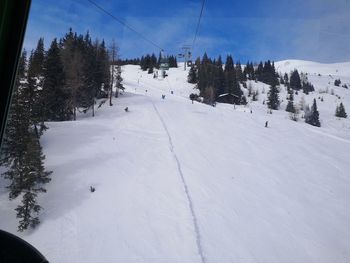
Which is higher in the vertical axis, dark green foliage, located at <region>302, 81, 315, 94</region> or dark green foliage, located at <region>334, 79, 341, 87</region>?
dark green foliage, located at <region>334, 79, 341, 87</region>

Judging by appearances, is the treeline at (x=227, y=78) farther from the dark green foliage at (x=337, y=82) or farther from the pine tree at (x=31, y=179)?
the pine tree at (x=31, y=179)

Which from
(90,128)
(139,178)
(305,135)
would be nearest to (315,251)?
(139,178)

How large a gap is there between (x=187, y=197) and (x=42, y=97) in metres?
7.18

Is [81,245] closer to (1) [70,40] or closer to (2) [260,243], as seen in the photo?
(2) [260,243]

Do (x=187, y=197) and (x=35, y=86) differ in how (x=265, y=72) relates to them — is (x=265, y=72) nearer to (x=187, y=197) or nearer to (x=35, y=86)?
(x=187, y=197)

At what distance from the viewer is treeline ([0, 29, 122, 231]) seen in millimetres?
6139

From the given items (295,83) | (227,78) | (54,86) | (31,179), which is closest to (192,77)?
(227,78)

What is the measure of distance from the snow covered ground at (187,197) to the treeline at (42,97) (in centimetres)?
56

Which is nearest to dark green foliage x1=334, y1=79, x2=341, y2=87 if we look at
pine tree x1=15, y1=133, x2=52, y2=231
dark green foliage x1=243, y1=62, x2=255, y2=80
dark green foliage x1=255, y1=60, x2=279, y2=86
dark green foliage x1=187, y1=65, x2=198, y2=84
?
dark green foliage x1=255, y1=60, x2=279, y2=86

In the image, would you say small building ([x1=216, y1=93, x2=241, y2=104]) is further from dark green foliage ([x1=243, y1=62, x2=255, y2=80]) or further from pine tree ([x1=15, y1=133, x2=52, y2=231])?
pine tree ([x1=15, y1=133, x2=52, y2=231])

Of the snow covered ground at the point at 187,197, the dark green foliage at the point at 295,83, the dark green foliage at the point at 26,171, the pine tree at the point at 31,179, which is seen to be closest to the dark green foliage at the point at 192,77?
the dark green foliage at the point at 295,83

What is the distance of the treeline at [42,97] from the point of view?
614 centimetres

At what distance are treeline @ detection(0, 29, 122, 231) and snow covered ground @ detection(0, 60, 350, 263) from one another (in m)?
0.56

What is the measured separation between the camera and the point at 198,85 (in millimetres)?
54594
